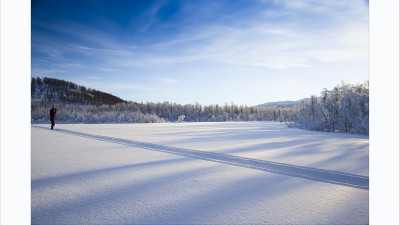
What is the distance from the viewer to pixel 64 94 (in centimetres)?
9319

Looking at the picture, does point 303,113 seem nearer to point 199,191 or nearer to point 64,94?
point 199,191

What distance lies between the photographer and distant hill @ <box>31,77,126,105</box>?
8526 cm

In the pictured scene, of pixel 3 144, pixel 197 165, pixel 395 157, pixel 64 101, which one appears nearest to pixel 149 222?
pixel 197 165

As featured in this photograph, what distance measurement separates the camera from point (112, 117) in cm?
3036

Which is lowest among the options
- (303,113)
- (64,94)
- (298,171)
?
(298,171)

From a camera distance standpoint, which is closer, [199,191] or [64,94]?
[199,191]

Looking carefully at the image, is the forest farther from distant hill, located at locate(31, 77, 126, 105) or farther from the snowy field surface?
the snowy field surface

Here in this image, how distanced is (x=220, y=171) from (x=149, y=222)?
177cm

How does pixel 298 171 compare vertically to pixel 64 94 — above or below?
below

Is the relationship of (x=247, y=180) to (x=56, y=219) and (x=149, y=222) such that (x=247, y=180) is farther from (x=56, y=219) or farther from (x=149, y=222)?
(x=56, y=219)

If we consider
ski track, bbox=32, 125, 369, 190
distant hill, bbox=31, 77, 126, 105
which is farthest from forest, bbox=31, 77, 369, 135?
ski track, bbox=32, 125, 369, 190

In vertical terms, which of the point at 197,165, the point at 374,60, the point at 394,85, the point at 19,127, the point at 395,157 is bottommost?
the point at 197,165

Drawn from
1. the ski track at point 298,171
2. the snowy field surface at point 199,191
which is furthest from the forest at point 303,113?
the ski track at point 298,171

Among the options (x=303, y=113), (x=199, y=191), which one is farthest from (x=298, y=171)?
(x=303, y=113)
